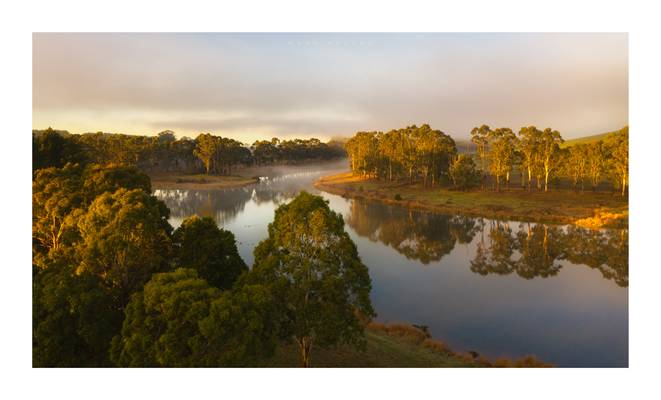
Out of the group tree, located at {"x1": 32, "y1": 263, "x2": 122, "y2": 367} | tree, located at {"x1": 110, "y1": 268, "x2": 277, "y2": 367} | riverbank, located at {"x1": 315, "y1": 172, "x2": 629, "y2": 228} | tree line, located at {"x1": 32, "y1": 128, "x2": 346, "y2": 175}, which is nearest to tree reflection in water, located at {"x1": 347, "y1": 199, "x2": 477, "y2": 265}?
riverbank, located at {"x1": 315, "y1": 172, "x2": 629, "y2": 228}

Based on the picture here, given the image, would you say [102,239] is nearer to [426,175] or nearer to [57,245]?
[57,245]

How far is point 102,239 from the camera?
44.4 ft

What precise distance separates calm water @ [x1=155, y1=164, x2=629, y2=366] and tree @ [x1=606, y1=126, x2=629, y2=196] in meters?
14.8

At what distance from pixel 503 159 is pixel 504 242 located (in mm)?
28354

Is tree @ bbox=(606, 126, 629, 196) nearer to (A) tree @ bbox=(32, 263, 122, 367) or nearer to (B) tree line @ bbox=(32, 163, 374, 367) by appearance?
(B) tree line @ bbox=(32, 163, 374, 367)

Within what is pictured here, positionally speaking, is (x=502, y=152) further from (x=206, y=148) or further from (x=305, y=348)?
(x=206, y=148)

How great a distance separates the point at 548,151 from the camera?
57.6 metres

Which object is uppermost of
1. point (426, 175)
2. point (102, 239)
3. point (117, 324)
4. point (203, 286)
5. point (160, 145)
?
point (160, 145)

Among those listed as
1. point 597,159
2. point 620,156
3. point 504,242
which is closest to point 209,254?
point 504,242

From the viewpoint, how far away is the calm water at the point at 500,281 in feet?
61.9

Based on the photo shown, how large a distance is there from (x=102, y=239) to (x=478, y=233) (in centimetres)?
3644
